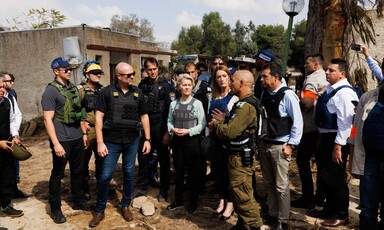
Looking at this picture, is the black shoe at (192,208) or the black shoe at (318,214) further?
the black shoe at (192,208)

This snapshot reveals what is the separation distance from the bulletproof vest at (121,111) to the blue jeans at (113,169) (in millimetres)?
245

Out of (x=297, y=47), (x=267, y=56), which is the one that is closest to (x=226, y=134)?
(x=267, y=56)

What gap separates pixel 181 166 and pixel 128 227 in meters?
1.04

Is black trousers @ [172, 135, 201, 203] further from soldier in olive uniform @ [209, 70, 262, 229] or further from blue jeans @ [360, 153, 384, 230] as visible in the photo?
blue jeans @ [360, 153, 384, 230]

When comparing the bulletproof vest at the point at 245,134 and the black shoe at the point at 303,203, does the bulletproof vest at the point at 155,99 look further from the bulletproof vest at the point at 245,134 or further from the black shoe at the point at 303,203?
the black shoe at the point at 303,203

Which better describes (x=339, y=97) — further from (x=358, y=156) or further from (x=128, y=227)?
(x=128, y=227)

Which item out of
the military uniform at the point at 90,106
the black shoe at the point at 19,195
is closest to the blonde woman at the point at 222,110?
the military uniform at the point at 90,106

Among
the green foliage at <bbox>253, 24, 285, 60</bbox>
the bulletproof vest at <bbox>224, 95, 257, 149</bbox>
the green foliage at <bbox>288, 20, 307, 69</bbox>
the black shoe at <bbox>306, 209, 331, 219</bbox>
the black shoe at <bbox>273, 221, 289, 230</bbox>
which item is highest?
the green foliage at <bbox>253, 24, 285, 60</bbox>

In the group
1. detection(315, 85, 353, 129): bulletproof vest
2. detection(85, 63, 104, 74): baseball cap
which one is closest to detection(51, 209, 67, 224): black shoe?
detection(85, 63, 104, 74): baseball cap

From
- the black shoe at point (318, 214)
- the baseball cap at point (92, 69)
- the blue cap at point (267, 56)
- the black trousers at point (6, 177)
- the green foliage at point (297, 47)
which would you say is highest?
the green foliage at point (297, 47)

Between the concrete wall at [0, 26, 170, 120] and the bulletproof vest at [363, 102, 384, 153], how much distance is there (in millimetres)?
10470

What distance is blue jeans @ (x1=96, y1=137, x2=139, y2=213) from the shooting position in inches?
159

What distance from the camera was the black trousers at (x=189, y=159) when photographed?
4246 mm

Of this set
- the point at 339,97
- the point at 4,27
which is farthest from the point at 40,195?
the point at 4,27
